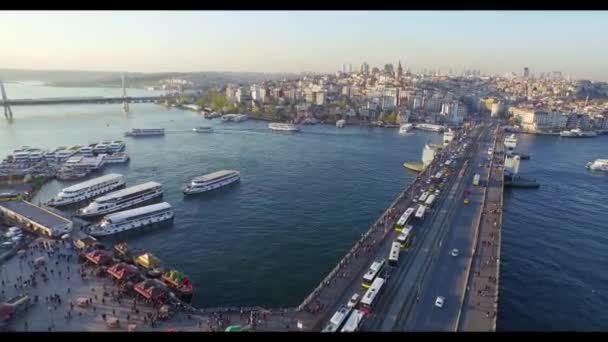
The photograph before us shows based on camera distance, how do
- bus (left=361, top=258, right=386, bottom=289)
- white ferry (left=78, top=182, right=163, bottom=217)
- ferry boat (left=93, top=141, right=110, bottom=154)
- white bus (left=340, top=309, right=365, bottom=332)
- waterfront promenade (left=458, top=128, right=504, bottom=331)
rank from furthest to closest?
ferry boat (left=93, top=141, right=110, bottom=154) < white ferry (left=78, top=182, right=163, bottom=217) < bus (left=361, top=258, right=386, bottom=289) < waterfront promenade (left=458, top=128, right=504, bottom=331) < white bus (left=340, top=309, right=365, bottom=332)

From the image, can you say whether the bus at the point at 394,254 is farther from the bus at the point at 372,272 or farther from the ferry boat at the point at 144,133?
the ferry boat at the point at 144,133

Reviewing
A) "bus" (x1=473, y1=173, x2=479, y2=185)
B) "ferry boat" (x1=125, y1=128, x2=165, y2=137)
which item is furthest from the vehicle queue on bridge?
"ferry boat" (x1=125, y1=128, x2=165, y2=137)

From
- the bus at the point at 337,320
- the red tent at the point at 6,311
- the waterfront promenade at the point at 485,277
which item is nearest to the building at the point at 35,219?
the red tent at the point at 6,311

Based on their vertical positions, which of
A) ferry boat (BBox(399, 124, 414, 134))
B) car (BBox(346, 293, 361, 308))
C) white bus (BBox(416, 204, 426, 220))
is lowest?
car (BBox(346, 293, 361, 308))

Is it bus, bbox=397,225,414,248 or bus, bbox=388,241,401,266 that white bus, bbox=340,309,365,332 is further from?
bus, bbox=397,225,414,248

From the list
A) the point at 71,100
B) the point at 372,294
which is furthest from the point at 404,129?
the point at 71,100
